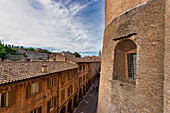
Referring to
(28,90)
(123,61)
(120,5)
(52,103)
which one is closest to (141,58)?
(123,61)

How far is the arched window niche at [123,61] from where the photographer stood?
6.08 meters

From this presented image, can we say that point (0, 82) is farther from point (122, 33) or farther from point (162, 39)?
point (162, 39)

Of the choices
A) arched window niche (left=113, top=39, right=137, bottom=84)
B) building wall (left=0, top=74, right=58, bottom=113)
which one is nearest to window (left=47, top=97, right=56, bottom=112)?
building wall (left=0, top=74, right=58, bottom=113)

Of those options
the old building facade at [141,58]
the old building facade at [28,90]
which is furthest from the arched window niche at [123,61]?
the old building facade at [28,90]

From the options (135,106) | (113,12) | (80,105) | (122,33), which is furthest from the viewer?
(80,105)

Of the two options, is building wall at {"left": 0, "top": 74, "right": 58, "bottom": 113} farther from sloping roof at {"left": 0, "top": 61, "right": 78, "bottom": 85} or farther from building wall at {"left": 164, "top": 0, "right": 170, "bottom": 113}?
building wall at {"left": 164, "top": 0, "right": 170, "bottom": 113}

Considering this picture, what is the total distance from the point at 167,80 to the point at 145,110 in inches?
74.6

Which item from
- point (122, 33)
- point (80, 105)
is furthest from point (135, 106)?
point (80, 105)

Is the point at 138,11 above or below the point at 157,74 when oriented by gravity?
above

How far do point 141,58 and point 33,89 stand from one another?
8383 millimetres

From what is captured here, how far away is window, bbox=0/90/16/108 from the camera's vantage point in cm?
504

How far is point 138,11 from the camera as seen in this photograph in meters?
4.92

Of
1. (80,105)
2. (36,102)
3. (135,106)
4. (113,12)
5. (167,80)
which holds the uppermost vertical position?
(113,12)

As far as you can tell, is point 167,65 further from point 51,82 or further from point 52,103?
point 52,103
